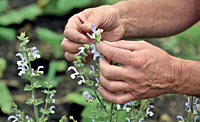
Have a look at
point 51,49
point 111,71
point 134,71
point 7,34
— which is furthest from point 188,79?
point 7,34

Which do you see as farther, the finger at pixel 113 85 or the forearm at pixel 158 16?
the forearm at pixel 158 16

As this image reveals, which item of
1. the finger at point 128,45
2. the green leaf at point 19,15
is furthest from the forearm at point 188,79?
the green leaf at point 19,15

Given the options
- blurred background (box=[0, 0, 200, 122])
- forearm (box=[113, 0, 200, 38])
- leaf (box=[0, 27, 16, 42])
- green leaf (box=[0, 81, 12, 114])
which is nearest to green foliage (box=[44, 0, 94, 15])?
blurred background (box=[0, 0, 200, 122])

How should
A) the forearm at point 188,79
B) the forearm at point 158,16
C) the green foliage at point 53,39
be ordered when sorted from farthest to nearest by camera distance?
1. the green foliage at point 53,39
2. the forearm at point 158,16
3. the forearm at point 188,79

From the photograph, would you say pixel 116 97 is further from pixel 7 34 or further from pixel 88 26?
pixel 7 34

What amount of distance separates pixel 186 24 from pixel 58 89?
1549mm

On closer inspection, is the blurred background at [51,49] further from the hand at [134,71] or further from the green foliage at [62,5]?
the hand at [134,71]

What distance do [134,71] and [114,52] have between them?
0.45 feet

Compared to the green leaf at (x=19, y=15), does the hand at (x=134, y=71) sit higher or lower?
lower

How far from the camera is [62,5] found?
4.68 meters

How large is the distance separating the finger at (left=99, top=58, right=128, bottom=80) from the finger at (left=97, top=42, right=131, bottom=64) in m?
0.04

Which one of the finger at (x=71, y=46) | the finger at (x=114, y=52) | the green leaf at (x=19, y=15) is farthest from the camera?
the green leaf at (x=19, y=15)

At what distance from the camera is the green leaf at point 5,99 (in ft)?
10.4

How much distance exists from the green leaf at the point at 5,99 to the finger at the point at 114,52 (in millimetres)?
1672
